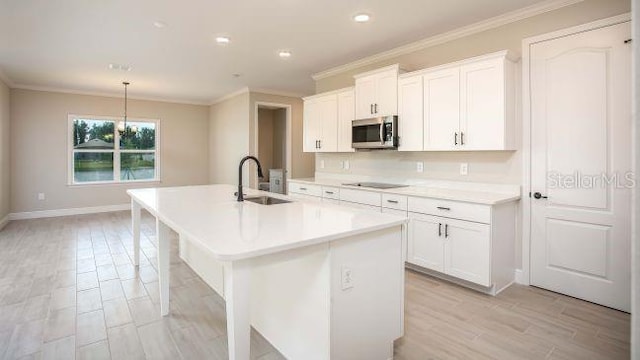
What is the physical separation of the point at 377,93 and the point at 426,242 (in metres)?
1.82

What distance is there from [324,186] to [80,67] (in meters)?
3.94

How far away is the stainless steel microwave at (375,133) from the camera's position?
3.79m

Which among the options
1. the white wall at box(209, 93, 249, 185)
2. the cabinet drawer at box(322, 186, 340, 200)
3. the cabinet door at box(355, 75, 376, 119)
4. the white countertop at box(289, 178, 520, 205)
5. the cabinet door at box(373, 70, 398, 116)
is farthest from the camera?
the white wall at box(209, 93, 249, 185)

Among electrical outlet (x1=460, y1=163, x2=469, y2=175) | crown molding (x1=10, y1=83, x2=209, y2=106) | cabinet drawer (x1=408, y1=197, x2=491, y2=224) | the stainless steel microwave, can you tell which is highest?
crown molding (x1=10, y1=83, x2=209, y2=106)

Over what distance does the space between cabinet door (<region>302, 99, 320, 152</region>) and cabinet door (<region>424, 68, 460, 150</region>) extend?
1.89m

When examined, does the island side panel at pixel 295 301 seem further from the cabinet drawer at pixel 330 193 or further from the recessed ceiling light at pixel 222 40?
the recessed ceiling light at pixel 222 40

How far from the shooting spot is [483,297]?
9.34 ft

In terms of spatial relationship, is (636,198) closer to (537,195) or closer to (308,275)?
(308,275)

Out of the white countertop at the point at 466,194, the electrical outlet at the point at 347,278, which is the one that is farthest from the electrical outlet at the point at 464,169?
the electrical outlet at the point at 347,278

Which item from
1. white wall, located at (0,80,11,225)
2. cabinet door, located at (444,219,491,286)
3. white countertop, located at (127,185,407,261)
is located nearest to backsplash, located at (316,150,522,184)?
cabinet door, located at (444,219,491,286)

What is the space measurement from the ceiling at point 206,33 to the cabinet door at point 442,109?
529mm

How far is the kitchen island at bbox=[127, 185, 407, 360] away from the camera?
1344mm

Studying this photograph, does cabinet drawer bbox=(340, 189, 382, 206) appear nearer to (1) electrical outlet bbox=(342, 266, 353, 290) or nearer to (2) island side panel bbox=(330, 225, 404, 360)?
(2) island side panel bbox=(330, 225, 404, 360)

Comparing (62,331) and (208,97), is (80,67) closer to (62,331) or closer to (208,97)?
(208,97)
